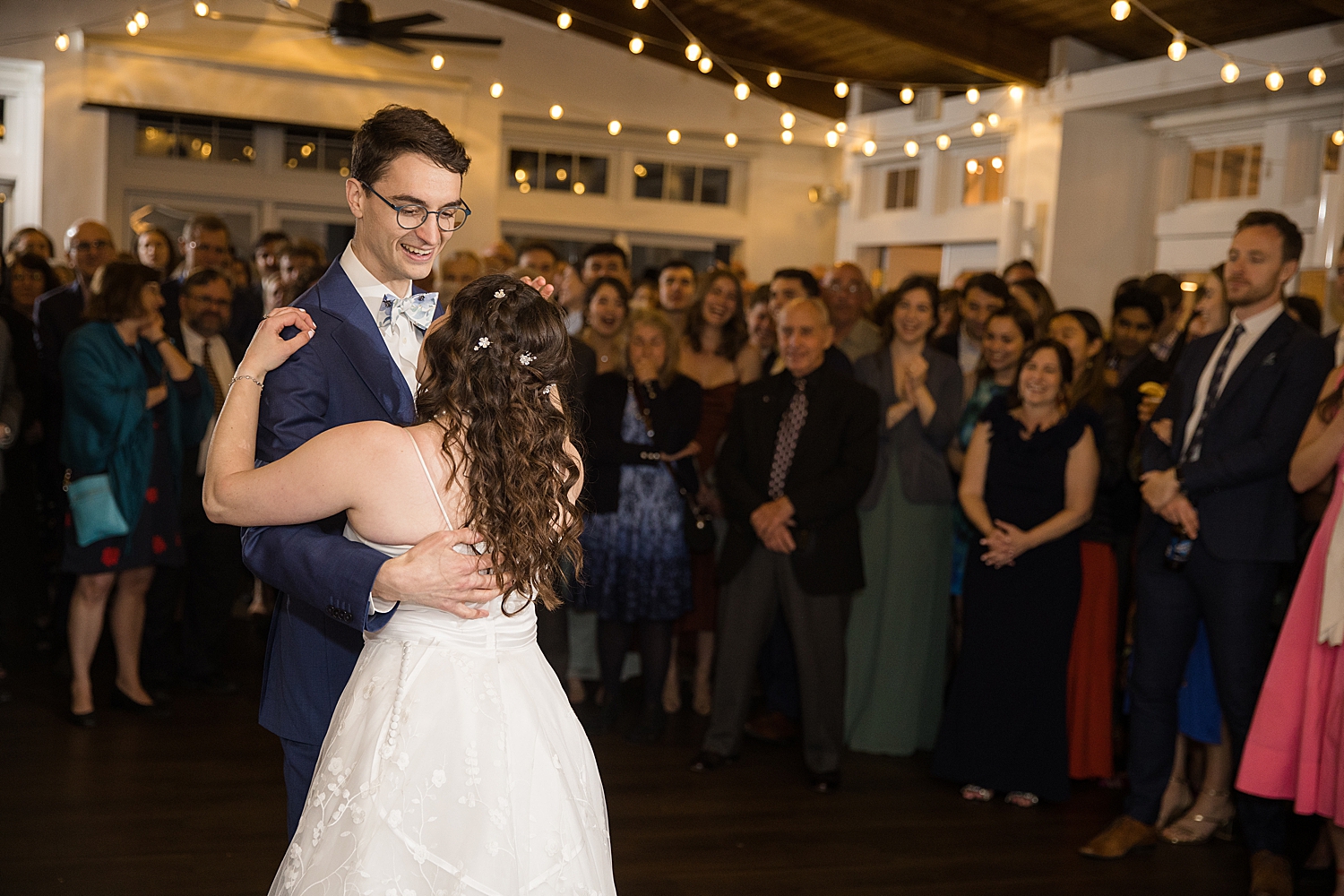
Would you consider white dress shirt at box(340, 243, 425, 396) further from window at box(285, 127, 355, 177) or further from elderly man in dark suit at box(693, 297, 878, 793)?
window at box(285, 127, 355, 177)

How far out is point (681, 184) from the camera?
10.9m

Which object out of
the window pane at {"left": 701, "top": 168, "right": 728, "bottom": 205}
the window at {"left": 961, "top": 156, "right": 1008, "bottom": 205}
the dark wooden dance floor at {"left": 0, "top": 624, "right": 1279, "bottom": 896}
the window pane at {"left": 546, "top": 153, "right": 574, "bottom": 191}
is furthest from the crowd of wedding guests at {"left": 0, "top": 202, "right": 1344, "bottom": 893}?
the window pane at {"left": 701, "top": 168, "right": 728, "bottom": 205}

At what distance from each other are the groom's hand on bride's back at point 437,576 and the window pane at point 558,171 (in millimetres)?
9050

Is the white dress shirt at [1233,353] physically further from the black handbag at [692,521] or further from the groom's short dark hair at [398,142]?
the groom's short dark hair at [398,142]

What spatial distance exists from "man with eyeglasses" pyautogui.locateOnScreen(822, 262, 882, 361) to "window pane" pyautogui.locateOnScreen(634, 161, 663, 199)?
542 centimetres

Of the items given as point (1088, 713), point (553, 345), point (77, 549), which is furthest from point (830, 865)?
point (77, 549)

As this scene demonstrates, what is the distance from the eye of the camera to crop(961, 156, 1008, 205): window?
9.06 m

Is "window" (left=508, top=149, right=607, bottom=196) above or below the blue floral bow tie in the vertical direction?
above

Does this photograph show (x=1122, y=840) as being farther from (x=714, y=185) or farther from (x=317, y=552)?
(x=714, y=185)

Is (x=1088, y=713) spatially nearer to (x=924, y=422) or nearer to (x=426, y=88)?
(x=924, y=422)

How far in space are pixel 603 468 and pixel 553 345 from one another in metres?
2.89

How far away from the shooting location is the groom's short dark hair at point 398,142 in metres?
1.90

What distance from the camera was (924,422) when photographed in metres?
4.47

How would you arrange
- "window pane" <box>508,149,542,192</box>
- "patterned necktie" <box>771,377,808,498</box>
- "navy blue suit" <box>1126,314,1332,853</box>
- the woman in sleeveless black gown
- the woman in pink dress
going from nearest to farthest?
1. the woman in pink dress
2. "navy blue suit" <box>1126,314,1332,853</box>
3. the woman in sleeveless black gown
4. "patterned necktie" <box>771,377,808,498</box>
5. "window pane" <box>508,149,542,192</box>
